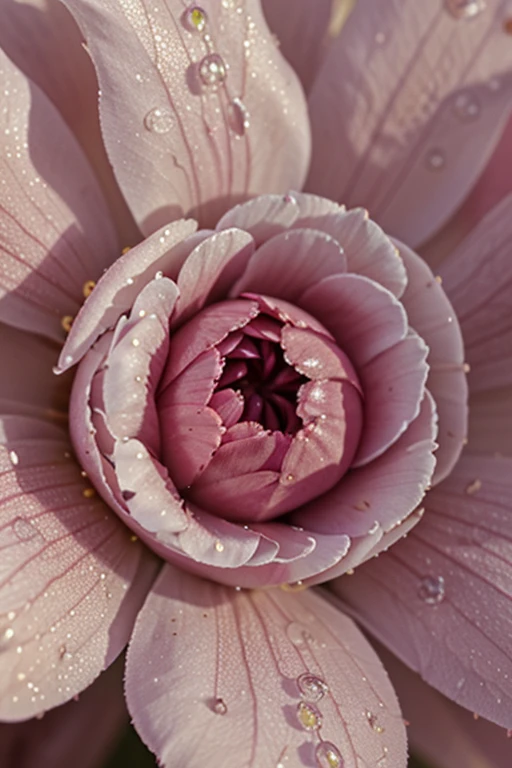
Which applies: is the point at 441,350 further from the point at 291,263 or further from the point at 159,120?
the point at 159,120

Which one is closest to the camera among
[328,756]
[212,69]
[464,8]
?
[328,756]

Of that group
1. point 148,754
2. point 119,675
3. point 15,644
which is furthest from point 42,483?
point 148,754

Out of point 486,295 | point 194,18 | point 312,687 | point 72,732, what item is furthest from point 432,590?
point 194,18

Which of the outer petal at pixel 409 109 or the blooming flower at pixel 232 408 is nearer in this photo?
the blooming flower at pixel 232 408

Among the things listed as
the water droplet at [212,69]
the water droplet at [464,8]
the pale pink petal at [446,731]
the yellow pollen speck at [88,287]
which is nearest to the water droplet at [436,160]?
the water droplet at [464,8]

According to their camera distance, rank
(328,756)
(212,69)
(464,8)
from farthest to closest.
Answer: (464,8) → (212,69) → (328,756)

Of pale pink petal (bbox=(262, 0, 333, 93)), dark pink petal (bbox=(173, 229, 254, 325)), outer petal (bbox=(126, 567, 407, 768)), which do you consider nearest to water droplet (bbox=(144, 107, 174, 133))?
dark pink petal (bbox=(173, 229, 254, 325))

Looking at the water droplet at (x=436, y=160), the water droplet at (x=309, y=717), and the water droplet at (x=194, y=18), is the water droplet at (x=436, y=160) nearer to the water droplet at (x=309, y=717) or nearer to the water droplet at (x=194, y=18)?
the water droplet at (x=194, y=18)
